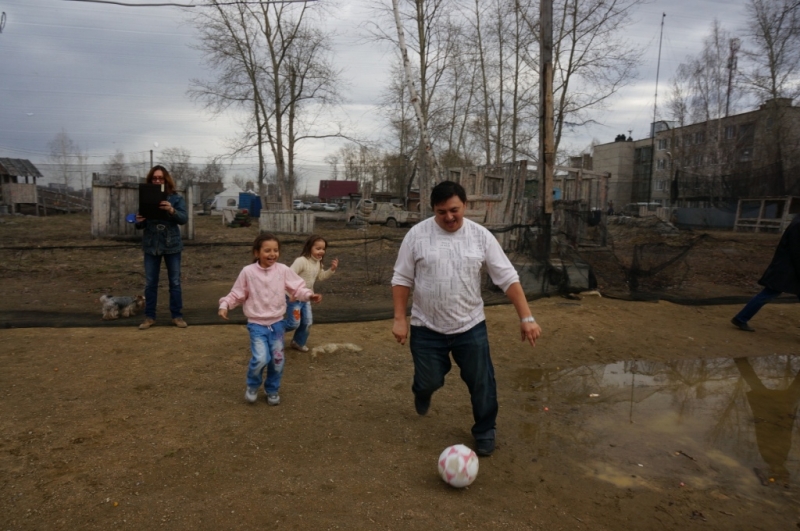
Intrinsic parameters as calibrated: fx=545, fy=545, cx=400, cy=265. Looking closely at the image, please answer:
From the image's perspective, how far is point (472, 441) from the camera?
12.6ft

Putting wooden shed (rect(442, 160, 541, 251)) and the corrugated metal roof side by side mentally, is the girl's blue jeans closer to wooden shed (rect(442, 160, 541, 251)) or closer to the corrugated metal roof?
wooden shed (rect(442, 160, 541, 251))

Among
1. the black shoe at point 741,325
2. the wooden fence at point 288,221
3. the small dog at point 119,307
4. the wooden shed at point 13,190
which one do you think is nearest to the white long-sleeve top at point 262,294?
the small dog at point 119,307

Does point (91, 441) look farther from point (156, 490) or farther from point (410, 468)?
point (410, 468)

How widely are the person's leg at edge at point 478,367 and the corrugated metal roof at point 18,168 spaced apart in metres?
39.5

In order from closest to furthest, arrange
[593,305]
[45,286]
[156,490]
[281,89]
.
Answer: [156,490], [593,305], [45,286], [281,89]

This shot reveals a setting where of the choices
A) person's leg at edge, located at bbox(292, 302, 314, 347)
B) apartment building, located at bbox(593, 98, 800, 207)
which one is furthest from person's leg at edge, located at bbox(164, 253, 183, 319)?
apartment building, located at bbox(593, 98, 800, 207)

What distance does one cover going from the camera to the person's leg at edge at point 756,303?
698 centimetres

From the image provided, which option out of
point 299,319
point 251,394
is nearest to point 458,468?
point 251,394

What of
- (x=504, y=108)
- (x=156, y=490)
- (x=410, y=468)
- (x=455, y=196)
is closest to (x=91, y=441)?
(x=156, y=490)

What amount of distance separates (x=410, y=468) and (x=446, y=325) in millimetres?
927

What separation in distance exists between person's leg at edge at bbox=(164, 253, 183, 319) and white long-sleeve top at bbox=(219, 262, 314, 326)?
2.34 m

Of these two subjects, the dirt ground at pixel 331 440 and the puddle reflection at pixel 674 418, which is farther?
the puddle reflection at pixel 674 418

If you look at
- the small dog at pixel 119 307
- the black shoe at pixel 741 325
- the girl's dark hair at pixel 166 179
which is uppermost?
the girl's dark hair at pixel 166 179

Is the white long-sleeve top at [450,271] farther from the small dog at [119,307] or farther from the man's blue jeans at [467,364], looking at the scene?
the small dog at [119,307]
